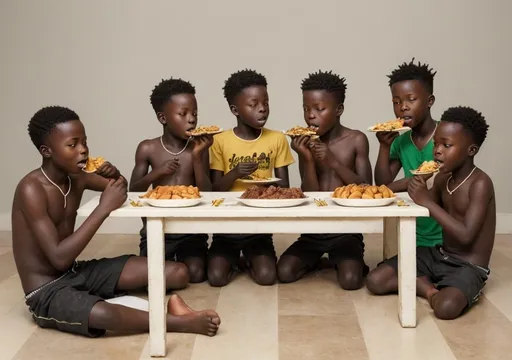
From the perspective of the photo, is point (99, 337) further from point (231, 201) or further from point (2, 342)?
point (231, 201)

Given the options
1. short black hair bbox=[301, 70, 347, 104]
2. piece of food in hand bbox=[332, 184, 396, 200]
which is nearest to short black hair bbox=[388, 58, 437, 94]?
short black hair bbox=[301, 70, 347, 104]

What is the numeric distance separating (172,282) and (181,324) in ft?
2.47

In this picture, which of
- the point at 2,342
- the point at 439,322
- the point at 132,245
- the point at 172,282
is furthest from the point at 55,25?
the point at 439,322

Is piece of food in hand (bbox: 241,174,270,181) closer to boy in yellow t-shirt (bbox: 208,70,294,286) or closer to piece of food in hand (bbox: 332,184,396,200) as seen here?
boy in yellow t-shirt (bbox: 208,70,294,286)

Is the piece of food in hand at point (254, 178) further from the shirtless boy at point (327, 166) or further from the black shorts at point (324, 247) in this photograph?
the black shorts at point (324, 247)

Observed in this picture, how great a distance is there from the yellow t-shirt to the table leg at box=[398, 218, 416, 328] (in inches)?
57.8

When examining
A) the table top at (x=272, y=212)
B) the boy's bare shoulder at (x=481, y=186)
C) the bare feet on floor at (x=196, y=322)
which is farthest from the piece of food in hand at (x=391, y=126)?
the bare feet on floor at (x=196, y=322)

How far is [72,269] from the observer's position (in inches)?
147

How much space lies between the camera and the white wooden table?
323 cm

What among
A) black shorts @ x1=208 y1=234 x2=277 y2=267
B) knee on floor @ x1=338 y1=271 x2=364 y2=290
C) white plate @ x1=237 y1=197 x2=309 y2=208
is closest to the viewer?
white plate @ x1=237 y1=197 x2=309 y2=208

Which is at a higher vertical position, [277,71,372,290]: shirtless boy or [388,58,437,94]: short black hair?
[388,58,437,94]: short black hair

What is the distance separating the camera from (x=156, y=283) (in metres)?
3.22

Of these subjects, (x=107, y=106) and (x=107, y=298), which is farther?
(x=107, y=106)

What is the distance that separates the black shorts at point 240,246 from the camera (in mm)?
4531
